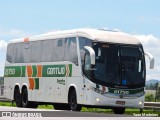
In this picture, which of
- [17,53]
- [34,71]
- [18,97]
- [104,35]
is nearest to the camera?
[104,35]

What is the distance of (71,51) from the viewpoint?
2730cm

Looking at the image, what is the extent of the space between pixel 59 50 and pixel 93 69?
12.3 ft

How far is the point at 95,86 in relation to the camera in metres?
25.6

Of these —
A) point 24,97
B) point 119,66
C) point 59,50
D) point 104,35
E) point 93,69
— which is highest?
point 104,35

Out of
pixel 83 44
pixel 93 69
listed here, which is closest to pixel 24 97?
pixel 83 44

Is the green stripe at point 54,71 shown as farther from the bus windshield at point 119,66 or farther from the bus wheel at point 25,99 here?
the bus wheel at point 25,99

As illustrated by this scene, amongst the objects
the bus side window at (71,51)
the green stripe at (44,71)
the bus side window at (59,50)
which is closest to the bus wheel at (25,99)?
the green stripe at (44,71)

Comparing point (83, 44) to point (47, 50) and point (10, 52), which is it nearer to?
point (47, 50)

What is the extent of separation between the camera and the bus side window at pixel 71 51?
26.8m

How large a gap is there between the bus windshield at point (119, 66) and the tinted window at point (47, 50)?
4260 millimetres

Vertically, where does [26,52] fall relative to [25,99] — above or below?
above

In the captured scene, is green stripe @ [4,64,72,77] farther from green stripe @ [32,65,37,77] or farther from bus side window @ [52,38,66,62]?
bus side window @ [52,38,66,62]

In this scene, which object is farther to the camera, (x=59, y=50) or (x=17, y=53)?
(x=17, y=53)

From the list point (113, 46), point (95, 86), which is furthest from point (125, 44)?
point (95, 86)
